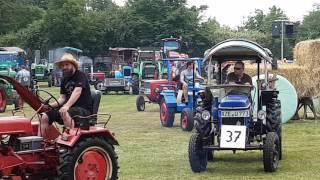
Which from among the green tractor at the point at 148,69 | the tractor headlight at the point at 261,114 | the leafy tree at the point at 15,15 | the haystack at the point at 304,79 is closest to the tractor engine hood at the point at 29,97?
the tractor headlight at the point at 261,114

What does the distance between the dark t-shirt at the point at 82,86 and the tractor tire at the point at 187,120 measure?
700cm

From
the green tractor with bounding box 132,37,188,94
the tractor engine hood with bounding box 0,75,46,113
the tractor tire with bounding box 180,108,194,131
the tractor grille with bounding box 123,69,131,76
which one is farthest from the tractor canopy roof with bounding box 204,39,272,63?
the tractor grille with bounding box 123,69,131,76

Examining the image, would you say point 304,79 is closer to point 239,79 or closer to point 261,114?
point 239,79

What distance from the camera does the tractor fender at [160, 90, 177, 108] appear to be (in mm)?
15875

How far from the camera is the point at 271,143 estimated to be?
896 cm

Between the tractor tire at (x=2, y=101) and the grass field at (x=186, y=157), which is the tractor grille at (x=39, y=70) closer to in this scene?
the tractor tire at (x=2, y=101)

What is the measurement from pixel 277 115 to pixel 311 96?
25.2ft

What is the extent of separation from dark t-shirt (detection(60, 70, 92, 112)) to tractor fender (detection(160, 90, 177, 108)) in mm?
8162

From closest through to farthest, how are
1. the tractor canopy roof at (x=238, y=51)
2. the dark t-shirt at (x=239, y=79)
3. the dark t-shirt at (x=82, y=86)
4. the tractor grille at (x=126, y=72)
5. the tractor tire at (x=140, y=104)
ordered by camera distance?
the dark t-shirt at (x=82, y=86)
the tractor canopy roof at (x=238, y=51)
the dark t-shirt at (x=239, y=79)
the tractor tire at (x=140, y=104)
the tractor grille at (x=126, y=72)

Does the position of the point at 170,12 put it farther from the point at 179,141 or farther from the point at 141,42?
the point at 179,141

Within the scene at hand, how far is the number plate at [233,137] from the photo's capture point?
8906 millimetres

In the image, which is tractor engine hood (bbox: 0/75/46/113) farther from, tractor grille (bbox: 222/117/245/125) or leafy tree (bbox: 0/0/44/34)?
leafy tree (bbox: 0/0/44/34)

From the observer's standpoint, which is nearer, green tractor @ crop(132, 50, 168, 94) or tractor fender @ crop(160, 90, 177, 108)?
tractor fender @ crop(160, 90, 177, 108)

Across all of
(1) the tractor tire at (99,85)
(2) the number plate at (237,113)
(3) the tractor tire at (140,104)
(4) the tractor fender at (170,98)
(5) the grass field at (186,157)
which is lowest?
(5) the grass field at (186,157)
